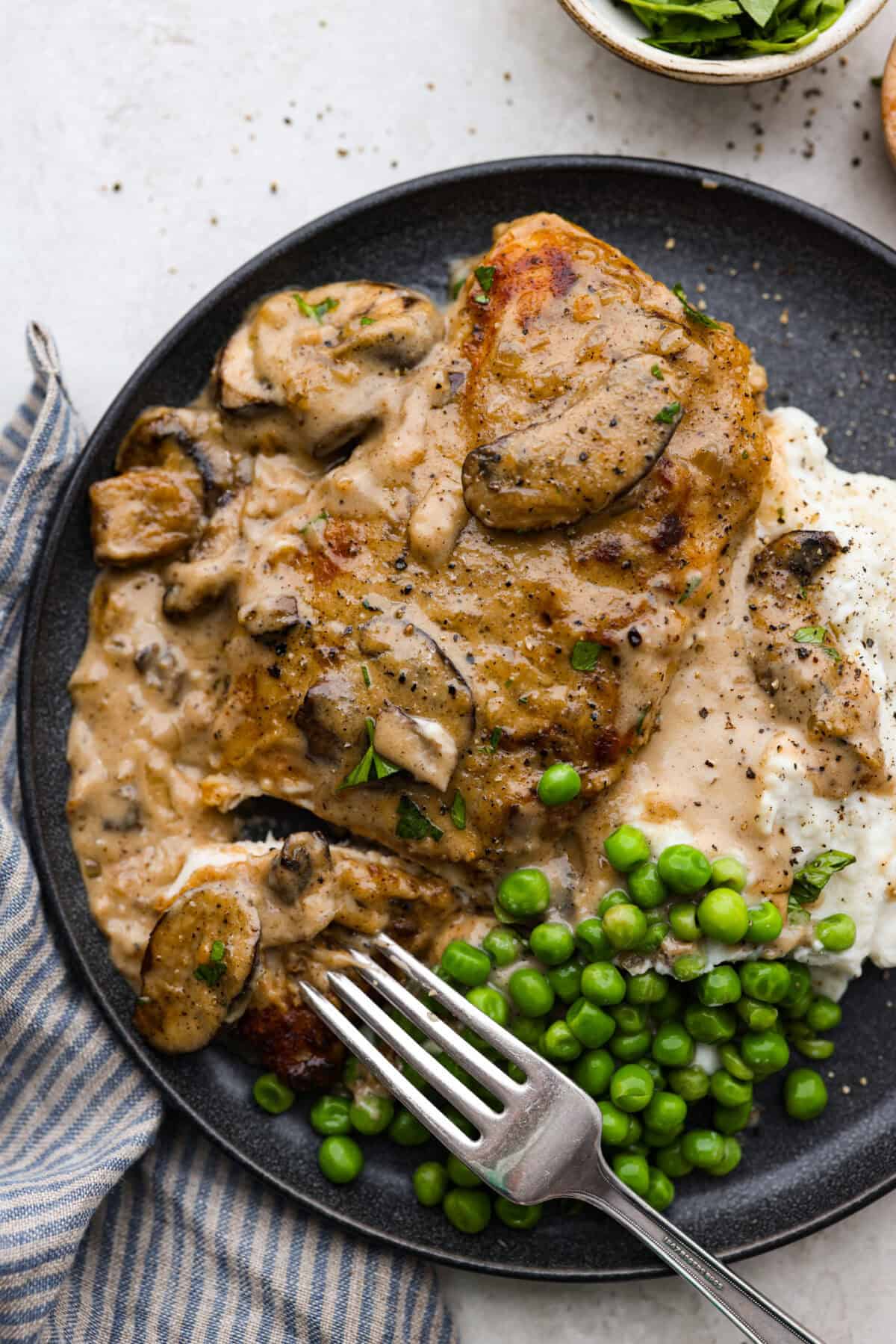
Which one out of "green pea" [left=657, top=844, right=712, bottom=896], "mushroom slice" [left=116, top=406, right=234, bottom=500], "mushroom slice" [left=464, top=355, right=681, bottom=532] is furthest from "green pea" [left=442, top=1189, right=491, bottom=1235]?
"mushroom slice" [left=116, top=406, right=234, bottom=500]

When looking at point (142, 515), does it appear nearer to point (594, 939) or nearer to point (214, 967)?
point (214, 967)

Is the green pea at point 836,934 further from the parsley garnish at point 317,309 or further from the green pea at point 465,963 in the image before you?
the parsley garnish at point 317,309

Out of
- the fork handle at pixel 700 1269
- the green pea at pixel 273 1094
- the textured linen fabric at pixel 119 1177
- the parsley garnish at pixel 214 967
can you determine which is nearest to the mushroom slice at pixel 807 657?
the fork handle at pixel 700 1269

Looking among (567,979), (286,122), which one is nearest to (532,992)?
(567,979)

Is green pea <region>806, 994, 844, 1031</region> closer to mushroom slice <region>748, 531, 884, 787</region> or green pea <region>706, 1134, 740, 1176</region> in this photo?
green pea <region>706, 1134, 740, 1176</region>

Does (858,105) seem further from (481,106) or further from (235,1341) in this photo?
(235,1341)

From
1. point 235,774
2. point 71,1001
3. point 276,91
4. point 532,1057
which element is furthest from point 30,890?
point 276,91
